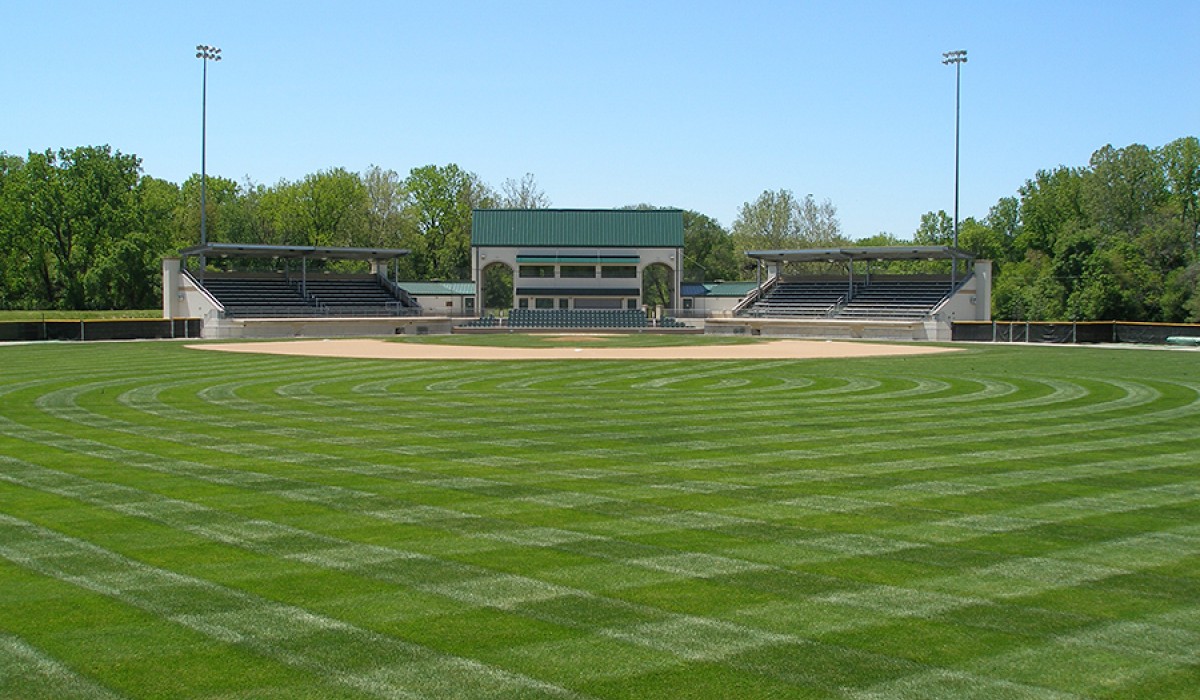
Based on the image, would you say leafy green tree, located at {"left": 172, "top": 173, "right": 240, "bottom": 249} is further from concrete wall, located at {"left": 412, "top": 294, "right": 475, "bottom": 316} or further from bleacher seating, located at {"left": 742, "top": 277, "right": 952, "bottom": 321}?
bleacher seating, located at {"left": 742, "top": 277, "right": 952, "bottom": 321}

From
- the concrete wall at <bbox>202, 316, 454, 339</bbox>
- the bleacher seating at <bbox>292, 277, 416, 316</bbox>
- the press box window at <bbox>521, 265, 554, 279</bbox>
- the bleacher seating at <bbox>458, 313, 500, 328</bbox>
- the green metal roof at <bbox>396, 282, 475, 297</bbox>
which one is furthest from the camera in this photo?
the press box window at <bbox>521, 265, 554, 279</bbox>

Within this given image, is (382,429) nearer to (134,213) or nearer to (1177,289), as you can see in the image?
(1177,289)

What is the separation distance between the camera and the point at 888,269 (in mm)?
106562

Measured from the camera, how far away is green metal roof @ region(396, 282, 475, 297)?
86875 mm

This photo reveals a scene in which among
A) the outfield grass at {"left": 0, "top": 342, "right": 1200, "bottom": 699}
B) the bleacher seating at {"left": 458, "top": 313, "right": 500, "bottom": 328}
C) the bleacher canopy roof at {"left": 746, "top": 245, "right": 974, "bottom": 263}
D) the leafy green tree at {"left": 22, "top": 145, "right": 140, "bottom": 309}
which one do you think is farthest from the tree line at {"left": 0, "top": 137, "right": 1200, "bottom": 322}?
the outfield grass at {"left": 0, "top": 342, "right": 1200, "bottom": 699}

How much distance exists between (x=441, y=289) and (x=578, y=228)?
12.9 m

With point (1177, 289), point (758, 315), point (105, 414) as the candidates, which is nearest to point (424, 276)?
point (758, 315)

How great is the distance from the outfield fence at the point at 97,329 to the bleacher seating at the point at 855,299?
39.1 metres

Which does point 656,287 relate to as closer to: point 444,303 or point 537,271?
point 537,271

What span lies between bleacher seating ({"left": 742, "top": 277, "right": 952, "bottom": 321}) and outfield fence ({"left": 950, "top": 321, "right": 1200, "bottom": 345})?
8.53 meters

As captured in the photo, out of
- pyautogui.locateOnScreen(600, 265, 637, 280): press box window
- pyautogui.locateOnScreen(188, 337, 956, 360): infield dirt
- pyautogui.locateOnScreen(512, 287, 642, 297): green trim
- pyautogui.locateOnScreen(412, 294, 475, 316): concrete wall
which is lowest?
pyautogui.locateOnScreen(188, 337, 956, 360): infield dirt

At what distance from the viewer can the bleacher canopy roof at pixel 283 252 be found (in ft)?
226

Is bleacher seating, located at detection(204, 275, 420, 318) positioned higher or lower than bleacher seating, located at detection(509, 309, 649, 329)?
higher

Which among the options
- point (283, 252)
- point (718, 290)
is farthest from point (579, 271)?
point (283, 252)
